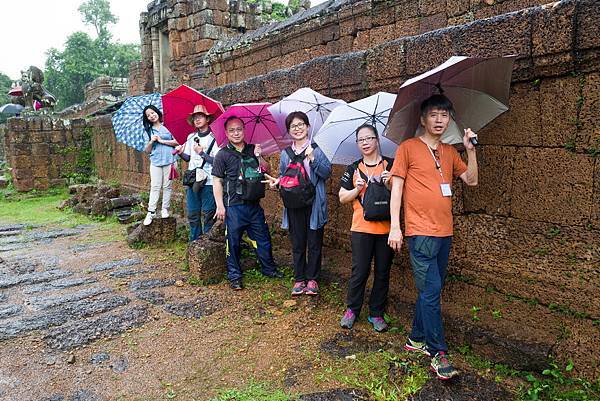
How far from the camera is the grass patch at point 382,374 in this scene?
9.71 ft

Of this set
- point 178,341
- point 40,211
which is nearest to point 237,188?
point 178,341

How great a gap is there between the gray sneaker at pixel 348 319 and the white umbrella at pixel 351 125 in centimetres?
133

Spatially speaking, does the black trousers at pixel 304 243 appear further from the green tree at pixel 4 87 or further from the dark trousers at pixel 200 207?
the green tree at pixel 4 87

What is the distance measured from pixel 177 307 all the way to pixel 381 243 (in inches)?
87.0

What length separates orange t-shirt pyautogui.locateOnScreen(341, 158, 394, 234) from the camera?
369cm

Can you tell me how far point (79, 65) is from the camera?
138 feet

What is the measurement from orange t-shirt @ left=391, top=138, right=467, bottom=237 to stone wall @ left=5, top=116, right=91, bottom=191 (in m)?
15.1

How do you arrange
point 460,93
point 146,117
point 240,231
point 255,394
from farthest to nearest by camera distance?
point 146,117 → point 240,231 → point 460,93 → point 255,394

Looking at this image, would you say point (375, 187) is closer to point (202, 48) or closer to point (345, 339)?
point (345, 339)

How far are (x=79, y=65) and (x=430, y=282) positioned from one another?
4630 centimetres

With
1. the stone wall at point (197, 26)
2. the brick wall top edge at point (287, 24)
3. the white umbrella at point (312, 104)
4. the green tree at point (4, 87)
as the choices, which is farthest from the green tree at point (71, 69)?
the white umbrella at point (312, 104)

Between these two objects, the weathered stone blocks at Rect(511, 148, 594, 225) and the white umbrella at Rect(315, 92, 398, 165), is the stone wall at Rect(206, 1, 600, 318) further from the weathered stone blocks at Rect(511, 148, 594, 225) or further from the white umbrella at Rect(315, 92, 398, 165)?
the white umbrella at Rect(315, 92, 398, 165)

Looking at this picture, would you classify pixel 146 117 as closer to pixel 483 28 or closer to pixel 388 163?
pixel 388 163

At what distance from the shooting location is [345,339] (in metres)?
3.73
